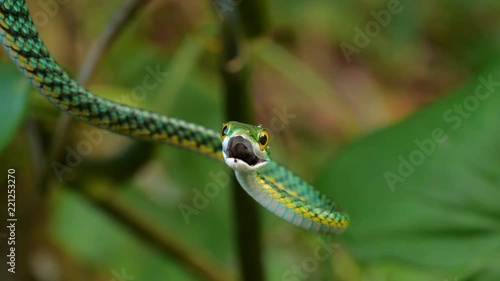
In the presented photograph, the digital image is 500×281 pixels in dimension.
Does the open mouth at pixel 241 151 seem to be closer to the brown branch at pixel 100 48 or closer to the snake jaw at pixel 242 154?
the snake jaw at pixel 242 154

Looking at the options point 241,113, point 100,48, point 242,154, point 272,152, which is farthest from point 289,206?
point 272,152

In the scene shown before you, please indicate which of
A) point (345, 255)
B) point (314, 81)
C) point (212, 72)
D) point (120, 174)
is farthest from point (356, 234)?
point (212, 72)

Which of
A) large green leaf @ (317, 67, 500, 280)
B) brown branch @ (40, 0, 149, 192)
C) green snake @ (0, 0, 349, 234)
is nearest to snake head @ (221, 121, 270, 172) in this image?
green snake @ (0, 0, 349, 234)

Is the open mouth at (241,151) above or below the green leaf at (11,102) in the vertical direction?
above

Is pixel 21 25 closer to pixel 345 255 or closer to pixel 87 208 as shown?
pixel 345 255

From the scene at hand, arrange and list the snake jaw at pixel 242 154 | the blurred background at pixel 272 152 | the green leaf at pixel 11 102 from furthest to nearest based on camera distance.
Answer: the blurred background at pixel 272 152 < the green leaf at pixel 11 102 < the snake jaw at pixel 242 154

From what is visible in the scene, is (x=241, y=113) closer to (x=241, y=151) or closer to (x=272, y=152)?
(x=241, y=151)

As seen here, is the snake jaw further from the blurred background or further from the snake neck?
the blurred background

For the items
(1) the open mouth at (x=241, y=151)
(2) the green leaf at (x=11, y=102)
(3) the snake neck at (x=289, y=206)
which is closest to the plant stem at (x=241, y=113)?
(3) the snake neck at (x=289, y=206)
